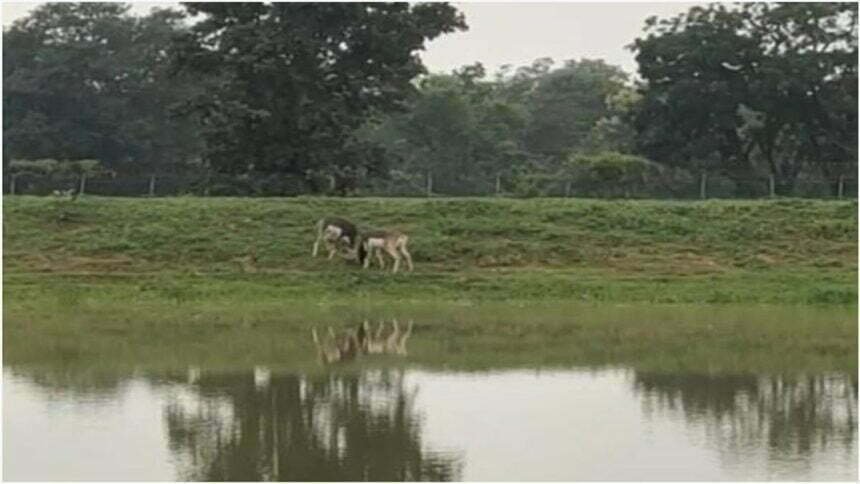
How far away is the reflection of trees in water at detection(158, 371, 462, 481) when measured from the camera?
32.6ft

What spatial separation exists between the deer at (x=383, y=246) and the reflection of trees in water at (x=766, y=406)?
10586mm

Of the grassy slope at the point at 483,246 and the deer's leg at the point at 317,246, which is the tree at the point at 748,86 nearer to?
the grassy slope at the point at 483,246

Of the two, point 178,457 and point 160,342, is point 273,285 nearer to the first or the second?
point 160,342

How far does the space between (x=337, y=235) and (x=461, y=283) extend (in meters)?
2.53

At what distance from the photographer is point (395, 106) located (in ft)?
130

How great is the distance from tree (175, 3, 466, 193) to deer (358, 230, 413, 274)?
12378 mm

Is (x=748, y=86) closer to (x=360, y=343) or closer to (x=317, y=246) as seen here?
(x=317, y=246)

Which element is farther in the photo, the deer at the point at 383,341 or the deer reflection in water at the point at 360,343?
the deer at the point at 383,341

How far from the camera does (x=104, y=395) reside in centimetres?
1328

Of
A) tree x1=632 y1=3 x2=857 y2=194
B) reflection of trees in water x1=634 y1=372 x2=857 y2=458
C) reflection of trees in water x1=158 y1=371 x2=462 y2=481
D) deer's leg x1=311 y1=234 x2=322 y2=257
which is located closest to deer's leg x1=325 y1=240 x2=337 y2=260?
deer's leg x1=311 y1=234 x2=322 y2=257

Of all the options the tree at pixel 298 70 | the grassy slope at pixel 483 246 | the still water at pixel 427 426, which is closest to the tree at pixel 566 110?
the tree at pixel 298 70

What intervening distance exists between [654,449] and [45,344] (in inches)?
354

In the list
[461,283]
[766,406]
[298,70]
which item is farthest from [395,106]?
[766,406]

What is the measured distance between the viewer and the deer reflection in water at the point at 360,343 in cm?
1662
